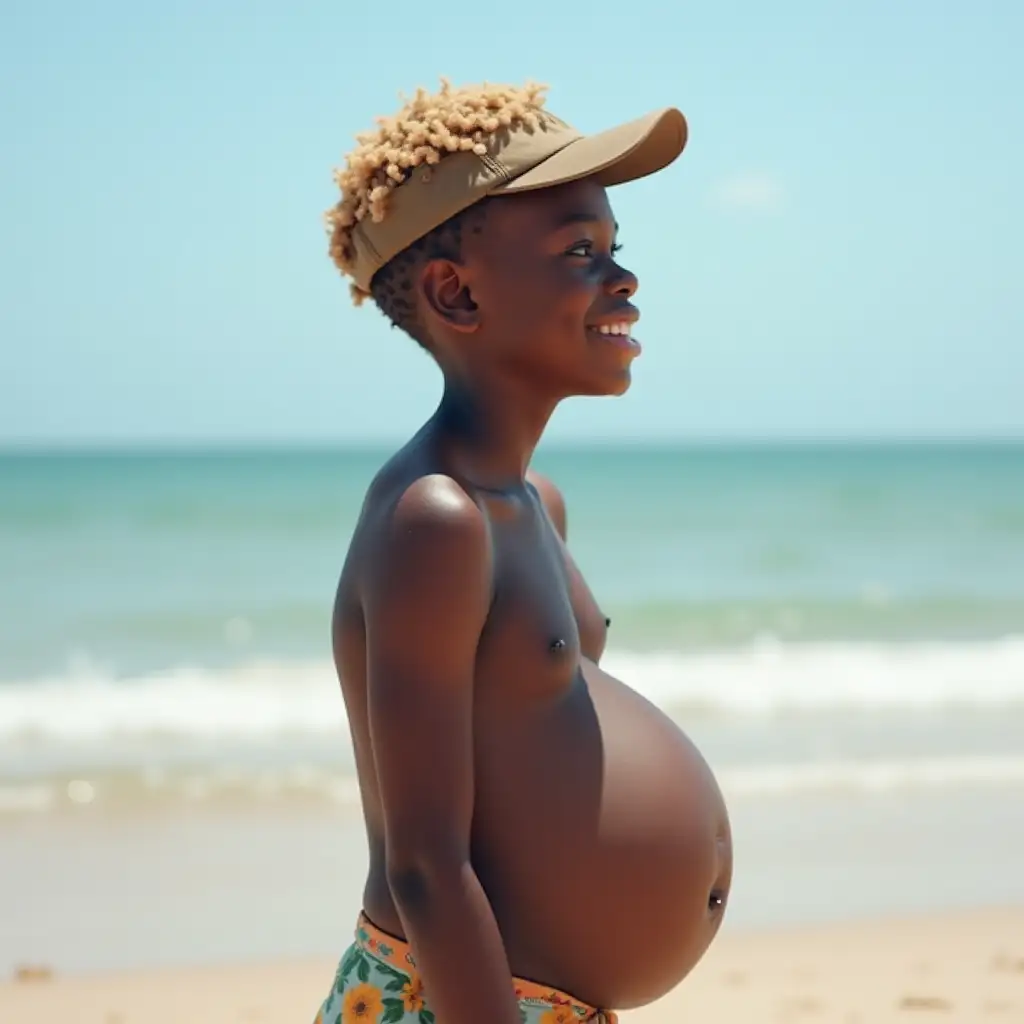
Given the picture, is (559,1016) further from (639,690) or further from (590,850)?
(639,690)

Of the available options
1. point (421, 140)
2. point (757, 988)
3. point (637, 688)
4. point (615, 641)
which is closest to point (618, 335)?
point (421, 140)

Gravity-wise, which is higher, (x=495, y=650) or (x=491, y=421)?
(x=491, y=421)

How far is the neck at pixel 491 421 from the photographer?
1976 millimetres

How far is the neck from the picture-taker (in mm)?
1976

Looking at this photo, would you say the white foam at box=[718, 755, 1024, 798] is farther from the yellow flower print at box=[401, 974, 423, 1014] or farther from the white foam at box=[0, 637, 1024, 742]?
the yellow flower print at box=[401, 974, 423, 1014]

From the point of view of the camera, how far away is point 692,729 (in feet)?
31.0

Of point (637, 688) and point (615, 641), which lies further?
point (615, 641)

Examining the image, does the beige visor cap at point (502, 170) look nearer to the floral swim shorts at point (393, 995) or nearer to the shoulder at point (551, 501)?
the shoulder at point (551, 501)

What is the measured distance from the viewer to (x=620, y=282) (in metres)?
2.01

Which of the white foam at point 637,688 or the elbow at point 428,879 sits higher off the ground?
the white foam at point 637,688

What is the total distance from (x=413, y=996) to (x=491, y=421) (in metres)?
0.72

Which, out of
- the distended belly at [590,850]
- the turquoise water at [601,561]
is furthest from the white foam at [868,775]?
the distended belly at [590,850]

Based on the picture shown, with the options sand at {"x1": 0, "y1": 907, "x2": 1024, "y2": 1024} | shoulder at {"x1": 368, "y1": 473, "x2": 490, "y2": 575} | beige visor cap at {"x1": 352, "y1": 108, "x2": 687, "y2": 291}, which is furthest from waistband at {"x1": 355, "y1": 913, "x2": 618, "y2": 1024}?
sand at {"x1": 0, "y1": 907, "x2": 1024, "y2": 1024}

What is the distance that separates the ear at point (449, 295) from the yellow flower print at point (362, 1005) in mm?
834
